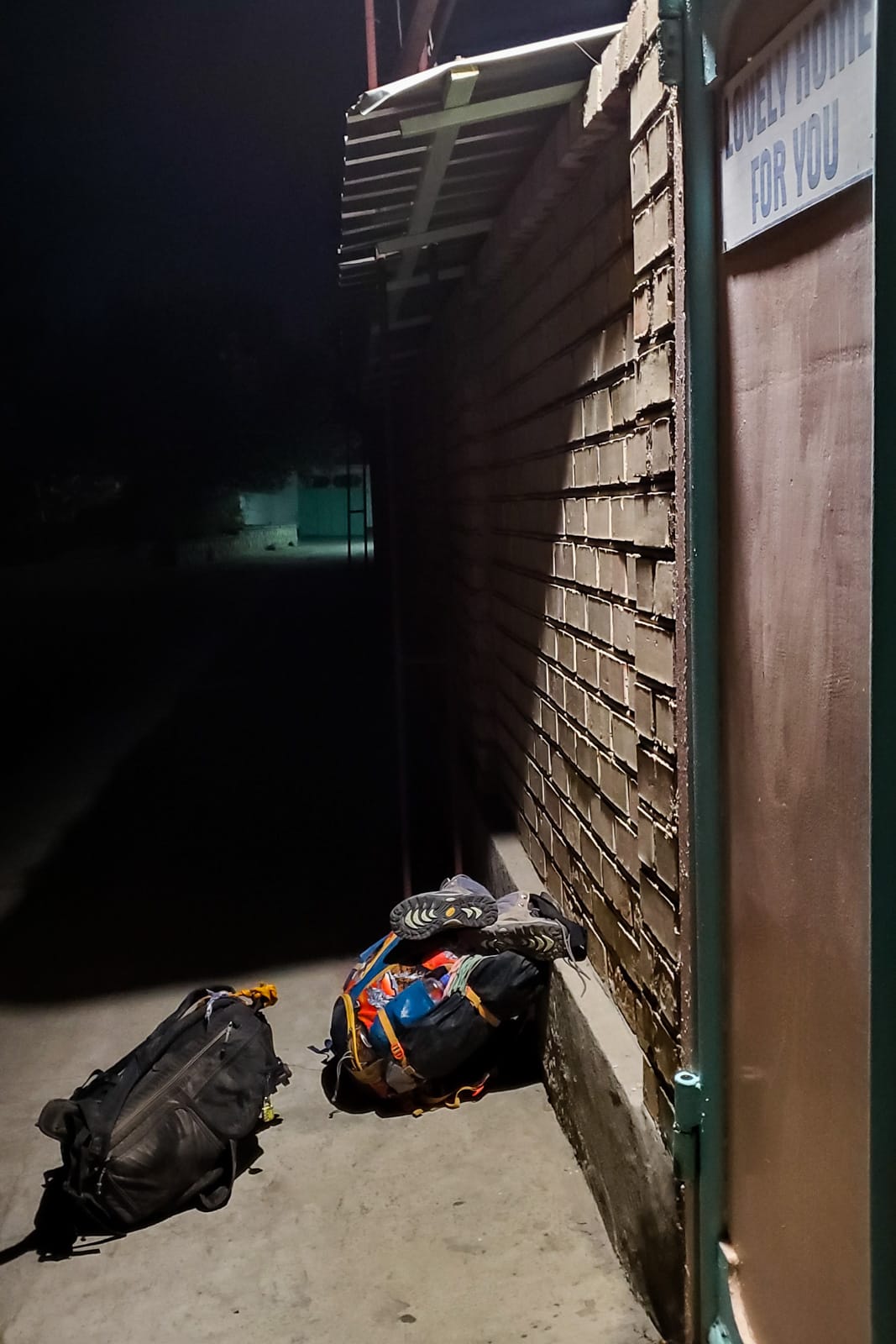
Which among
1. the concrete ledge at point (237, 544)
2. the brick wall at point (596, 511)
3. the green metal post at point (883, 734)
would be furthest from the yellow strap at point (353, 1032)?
the concrete ledge at point (237, 544)

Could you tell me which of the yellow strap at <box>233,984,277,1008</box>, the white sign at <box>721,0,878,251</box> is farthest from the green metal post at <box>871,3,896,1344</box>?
the yellow strap at <box>233,984,277,1008</box>

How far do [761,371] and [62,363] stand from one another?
37580mm

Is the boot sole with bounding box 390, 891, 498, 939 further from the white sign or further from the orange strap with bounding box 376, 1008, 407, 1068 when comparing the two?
the white sign

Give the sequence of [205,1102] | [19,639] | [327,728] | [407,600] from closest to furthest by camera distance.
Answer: [205,1102], [327,728], [407,600], [19,639]

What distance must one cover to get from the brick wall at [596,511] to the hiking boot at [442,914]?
27cm

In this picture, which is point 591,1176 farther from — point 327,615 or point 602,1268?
point 327,615

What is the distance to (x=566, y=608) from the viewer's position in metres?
3.35

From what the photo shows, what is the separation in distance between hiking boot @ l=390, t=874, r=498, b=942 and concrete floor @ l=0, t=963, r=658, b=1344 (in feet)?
1.85

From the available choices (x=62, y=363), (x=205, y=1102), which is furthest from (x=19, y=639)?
(x=62, y=363)

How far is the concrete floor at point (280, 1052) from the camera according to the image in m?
2.72

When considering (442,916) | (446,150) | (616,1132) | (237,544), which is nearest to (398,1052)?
(442,916)

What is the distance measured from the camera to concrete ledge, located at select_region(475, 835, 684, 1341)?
2.40 m

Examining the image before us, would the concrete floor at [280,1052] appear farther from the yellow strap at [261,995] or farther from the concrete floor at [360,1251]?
the yellow strap at [261,995]

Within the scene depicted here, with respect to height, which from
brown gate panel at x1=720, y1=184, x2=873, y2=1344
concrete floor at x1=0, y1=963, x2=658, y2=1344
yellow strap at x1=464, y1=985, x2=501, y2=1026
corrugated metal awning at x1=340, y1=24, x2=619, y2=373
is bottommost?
concrete floor at x1=0, y1=963, x2=658, y2=1344
